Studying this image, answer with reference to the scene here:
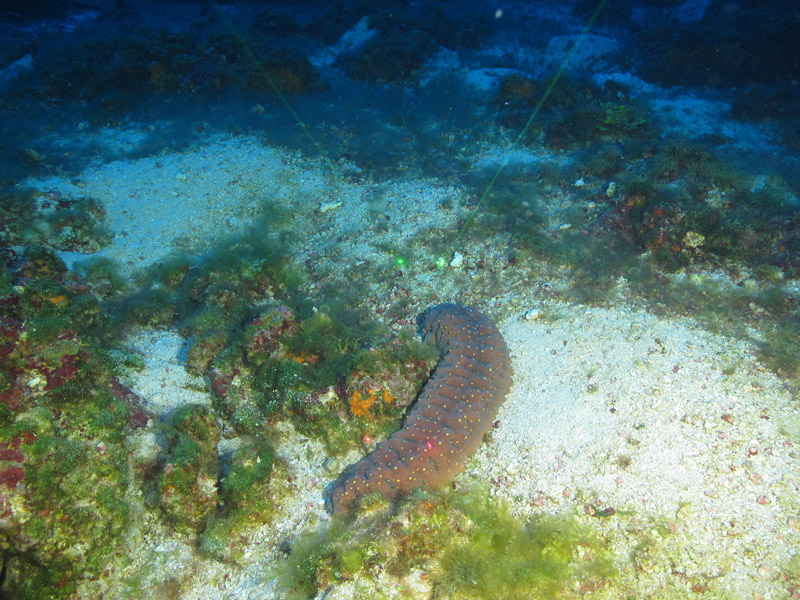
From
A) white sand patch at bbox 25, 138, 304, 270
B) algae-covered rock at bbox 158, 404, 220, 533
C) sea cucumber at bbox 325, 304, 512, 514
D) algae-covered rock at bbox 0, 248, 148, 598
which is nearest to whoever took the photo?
algae-covered rock at bbox 0, 248, 148, 598

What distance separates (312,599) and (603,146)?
10.4m

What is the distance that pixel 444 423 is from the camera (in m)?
4.41

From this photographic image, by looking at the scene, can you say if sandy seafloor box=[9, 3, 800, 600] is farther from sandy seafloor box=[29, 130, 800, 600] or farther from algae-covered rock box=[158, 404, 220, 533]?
algae-covered rock box=[158, 404, 220, 533]

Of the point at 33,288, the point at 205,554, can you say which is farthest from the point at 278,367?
the point at 33,288

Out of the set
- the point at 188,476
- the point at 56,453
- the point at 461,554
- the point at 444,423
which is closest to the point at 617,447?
the point at 444,423

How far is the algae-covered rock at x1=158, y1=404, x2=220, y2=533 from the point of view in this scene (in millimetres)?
3982

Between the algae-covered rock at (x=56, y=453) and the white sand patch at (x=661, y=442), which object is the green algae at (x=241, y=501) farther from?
the white sand patch at (x=661, y=442)

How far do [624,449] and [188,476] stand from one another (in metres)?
4.72

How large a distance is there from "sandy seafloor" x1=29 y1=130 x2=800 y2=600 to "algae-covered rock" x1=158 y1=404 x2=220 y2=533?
1.01 ft

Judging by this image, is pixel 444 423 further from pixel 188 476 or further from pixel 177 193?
pixel 177 193

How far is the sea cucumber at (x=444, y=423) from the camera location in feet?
13.4

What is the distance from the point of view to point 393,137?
11164 mm

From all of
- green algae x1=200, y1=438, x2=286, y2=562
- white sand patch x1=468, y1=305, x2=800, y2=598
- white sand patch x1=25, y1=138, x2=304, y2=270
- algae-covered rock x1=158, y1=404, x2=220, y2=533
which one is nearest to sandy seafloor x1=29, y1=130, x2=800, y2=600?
white sand patch x1=468, y1=305, x2=800, y2=598

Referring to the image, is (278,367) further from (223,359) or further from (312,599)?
(312,599)
